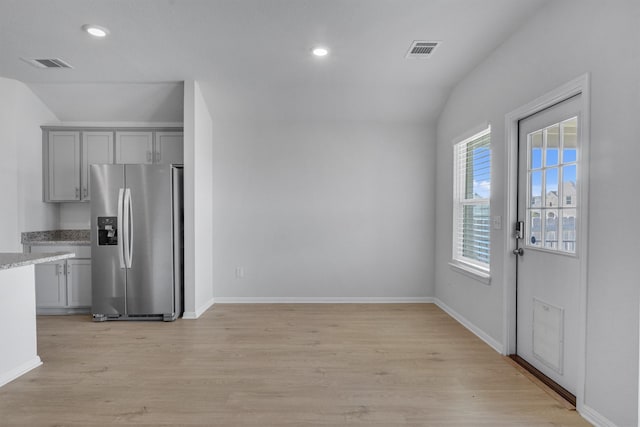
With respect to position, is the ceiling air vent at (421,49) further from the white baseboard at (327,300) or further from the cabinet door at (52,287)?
the cabinet door at (52,287)

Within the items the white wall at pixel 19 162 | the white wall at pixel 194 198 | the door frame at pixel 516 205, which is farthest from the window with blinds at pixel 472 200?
the white wall at pixel 19 162

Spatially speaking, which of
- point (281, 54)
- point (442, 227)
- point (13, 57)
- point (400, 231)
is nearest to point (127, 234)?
point (13, 57)

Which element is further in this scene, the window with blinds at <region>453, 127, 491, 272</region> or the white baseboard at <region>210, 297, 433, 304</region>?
the white baseboard at <region>210, 297, 433, 304</region>

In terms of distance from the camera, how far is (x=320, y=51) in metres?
3.21

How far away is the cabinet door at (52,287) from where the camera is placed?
3.97 meters

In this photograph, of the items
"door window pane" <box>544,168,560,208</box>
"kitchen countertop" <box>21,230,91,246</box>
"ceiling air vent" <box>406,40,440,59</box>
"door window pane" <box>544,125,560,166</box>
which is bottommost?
"kitchen countertop" <box>21,230,91,246</box>

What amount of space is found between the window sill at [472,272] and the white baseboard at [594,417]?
1.23m

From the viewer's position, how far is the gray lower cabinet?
13.0 feet

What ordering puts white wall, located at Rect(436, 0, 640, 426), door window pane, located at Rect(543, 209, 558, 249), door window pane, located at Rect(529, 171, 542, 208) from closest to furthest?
white wall, located at Rect(436, 0, 640, 426) < door window pane, located at Rect(543, 209, 558, 249) < door window pane, located at Rect(529, 171, 542, 208)

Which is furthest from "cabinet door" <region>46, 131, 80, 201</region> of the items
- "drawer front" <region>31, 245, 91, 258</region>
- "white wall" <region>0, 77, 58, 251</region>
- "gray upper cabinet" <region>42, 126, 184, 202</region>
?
"drawer front" <region>31, 245, 91, 258</region>

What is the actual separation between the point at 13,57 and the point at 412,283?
524cm

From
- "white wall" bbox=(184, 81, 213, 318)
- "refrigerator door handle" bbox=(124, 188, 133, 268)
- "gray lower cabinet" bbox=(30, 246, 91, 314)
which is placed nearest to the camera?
"refrigerator door handle" bbox=(124, 188, 133, 268)

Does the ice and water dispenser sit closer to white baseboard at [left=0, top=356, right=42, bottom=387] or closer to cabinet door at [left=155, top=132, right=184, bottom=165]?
cabinet door at [left=155, top=132, right=184, bottom=165]

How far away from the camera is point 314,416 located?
202 cm
